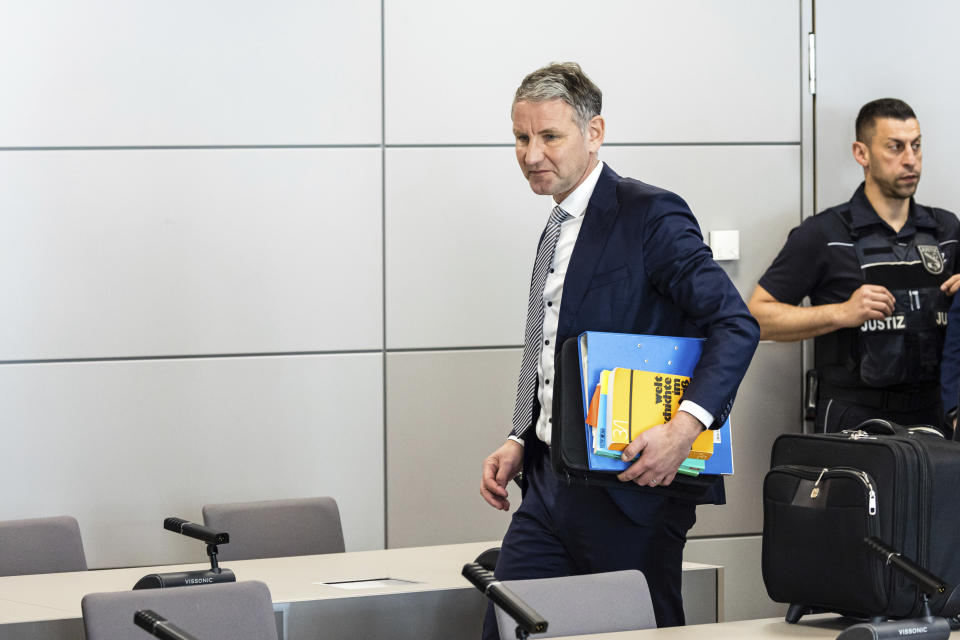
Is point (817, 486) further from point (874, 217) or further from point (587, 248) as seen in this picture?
point (874, 217)

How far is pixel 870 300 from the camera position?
382 cm

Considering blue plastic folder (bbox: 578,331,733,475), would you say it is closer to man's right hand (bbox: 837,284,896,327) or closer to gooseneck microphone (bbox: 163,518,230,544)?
gooseneck microphone (bbox: 163,518,230,544)

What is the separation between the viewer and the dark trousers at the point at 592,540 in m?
2.40

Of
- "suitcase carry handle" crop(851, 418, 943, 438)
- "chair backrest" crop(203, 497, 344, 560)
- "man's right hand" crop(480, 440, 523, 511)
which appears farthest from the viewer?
"chair backrest" crop(203, 497, 344, 560)

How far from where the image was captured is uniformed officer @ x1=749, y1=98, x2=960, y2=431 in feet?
12.7

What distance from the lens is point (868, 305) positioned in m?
3.82

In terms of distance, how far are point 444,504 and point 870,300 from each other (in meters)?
1.64

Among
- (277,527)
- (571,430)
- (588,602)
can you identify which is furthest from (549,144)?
(277,527)

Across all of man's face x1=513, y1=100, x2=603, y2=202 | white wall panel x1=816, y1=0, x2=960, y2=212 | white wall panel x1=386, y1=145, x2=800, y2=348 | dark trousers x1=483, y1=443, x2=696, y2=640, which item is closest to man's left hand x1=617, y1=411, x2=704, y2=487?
dark trousers x1=483, y1=443, x2=696, y2=640

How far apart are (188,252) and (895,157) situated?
247cm

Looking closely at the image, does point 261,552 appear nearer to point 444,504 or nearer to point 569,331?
point 444,504

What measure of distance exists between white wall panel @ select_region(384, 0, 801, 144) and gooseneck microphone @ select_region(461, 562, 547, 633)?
2484 mm

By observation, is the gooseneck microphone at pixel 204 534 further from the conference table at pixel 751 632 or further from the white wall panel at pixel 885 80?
the white wall panel at pixel 885 80

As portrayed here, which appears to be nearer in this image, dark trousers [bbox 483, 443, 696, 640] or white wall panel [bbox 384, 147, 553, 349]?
dark trousers [bbox 483, 443, 696, 640]
